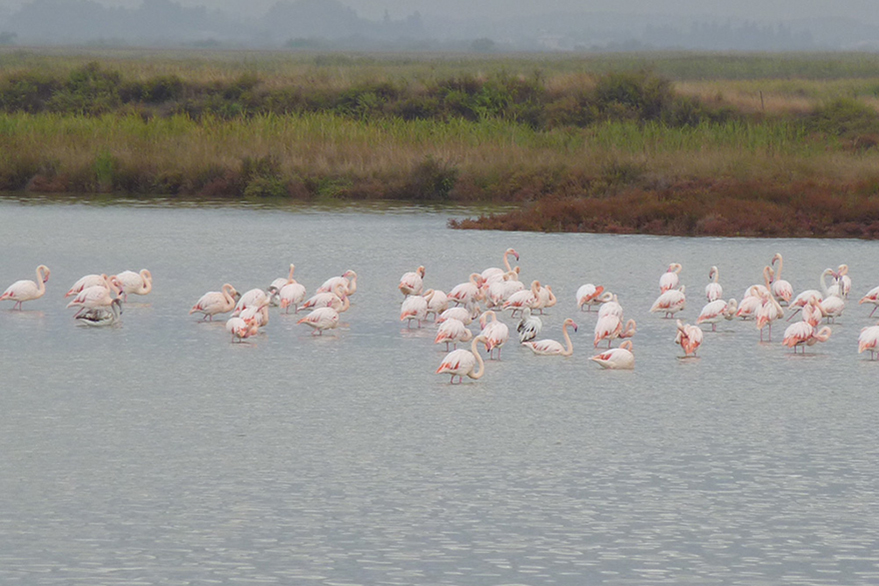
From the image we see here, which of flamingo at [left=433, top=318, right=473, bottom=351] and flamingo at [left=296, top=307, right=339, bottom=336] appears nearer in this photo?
flamingo at [left=433, top=318, right=473, bottom=351]

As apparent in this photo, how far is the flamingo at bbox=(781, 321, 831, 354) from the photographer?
11.9 metres

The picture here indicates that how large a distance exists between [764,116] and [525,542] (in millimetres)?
35648

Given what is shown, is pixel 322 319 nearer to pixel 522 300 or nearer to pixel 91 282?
pixel 522 300

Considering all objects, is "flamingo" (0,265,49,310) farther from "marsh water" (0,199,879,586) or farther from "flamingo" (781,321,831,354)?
"flamingo" (781,321,831,354)

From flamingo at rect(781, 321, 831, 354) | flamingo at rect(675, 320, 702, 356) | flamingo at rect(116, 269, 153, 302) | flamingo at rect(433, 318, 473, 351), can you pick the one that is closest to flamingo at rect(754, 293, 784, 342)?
flamingo at rect(781, 321, 831, 354)

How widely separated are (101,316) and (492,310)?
12.1ft

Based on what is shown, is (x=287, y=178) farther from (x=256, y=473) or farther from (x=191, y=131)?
(x=256, y=473)

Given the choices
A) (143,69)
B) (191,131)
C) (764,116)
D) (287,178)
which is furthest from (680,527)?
(143,69)

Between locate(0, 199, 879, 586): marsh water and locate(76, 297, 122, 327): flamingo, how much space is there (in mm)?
161

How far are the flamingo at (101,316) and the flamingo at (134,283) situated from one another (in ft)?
3.38

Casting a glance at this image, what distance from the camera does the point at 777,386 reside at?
1055cm

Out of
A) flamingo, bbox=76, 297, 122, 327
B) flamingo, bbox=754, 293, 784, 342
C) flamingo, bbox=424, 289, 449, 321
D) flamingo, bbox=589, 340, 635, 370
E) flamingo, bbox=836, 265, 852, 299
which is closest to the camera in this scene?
flamingo, bbox=589, 340, 635, 370

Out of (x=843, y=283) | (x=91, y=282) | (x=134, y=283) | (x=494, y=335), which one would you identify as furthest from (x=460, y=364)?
(x=843, y=283)

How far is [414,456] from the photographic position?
26.9ft
